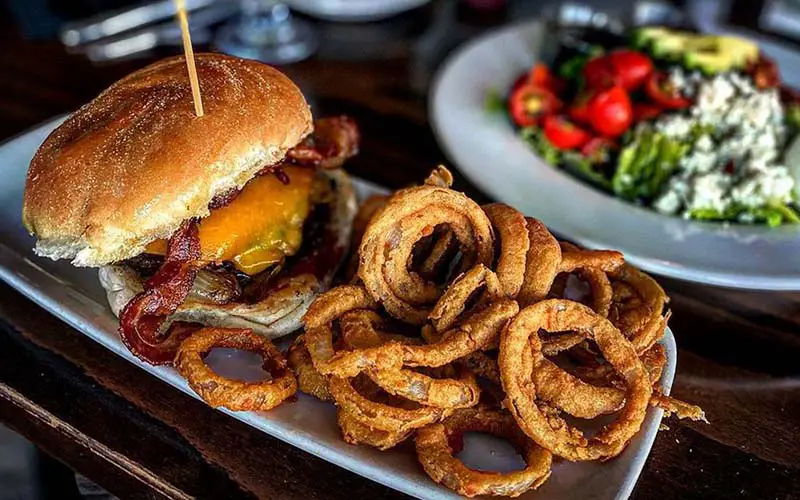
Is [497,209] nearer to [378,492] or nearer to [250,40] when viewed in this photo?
[378,492]

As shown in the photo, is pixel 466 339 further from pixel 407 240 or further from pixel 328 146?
pixel 328 146

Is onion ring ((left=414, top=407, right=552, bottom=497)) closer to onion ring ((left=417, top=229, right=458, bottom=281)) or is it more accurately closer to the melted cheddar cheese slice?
onion ring ((left=417, top=229, right=458, bottom=281))

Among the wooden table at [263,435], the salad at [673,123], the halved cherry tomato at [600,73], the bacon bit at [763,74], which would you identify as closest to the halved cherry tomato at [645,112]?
the salad at [673,123]

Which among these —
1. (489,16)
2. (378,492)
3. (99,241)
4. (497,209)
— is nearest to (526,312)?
(497,209)

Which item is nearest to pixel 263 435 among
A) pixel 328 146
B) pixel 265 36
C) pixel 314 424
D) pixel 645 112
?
pixel 314 424

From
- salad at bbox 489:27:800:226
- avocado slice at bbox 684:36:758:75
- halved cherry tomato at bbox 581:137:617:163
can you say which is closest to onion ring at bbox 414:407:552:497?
salad at bbox 489:27:800:226

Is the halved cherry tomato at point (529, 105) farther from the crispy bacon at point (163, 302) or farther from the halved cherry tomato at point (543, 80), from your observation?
the crispy bacon at point (163, 302)
